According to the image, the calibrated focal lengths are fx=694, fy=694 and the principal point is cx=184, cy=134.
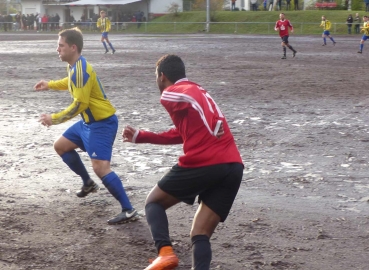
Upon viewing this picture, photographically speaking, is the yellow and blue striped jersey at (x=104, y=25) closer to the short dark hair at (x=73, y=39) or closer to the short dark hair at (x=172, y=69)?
the short dark hair at (x=73, y=39)

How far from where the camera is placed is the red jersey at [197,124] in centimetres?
442

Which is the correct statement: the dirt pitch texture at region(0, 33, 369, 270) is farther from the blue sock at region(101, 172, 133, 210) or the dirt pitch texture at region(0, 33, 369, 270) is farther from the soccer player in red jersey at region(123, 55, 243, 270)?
the soccer player in red jersey at region(123, 55, 243, 270)

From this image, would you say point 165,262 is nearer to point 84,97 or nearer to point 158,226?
point 158,226

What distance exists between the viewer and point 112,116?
20.6 ft

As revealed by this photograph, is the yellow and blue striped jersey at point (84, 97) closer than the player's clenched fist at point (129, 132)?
No

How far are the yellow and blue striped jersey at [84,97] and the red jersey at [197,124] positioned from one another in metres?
1.65

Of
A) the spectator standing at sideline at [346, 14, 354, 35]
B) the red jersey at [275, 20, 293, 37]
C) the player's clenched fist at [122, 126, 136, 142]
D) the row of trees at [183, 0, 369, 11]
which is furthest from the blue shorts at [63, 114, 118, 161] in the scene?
the row of trees at [183, 0, 369, 11]

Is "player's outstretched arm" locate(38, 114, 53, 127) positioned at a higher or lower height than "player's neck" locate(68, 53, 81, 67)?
lower

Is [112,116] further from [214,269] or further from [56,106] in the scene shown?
[56,106]

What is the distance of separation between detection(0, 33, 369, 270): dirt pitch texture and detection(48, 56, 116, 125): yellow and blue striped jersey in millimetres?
907

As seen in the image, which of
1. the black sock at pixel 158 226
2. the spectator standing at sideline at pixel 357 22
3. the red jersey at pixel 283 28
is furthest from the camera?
the spectator standing at sideline at pixel 357 22

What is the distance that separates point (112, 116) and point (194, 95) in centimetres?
200

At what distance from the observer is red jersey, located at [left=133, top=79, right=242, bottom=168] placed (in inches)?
174

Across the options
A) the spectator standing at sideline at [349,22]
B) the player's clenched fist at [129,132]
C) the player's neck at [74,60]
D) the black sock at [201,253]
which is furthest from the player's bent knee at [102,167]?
the spectator standing at sideline at [349,22]
